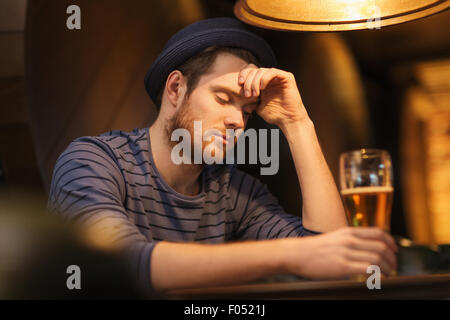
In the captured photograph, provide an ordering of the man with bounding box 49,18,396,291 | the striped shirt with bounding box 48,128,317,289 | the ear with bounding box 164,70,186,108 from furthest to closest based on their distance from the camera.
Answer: the ear with bounding box 164,70,186,108, the man with bounding box 49,18,396,291, the striped shirt with bounding box 48,128,317,289

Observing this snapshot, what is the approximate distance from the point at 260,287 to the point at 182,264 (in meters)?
0.15

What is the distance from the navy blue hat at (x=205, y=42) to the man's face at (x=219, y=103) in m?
0.05

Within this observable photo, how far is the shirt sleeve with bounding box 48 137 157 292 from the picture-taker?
838mm

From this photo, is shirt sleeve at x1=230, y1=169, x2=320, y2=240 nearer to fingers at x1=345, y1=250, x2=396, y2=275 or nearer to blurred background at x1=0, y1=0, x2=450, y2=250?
blurred background at x1=0, y1=0, x2=450, y2=250

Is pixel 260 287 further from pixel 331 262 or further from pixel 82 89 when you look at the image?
pixel 82 89

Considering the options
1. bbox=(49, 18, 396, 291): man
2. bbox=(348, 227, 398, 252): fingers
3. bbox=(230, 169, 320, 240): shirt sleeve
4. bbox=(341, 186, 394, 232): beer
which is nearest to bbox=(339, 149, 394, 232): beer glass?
bbox=(341, 186, 394, 232): beer

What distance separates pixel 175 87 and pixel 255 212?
469 mm

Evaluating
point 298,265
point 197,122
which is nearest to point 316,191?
point 197,122

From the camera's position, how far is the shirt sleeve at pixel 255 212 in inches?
60.2

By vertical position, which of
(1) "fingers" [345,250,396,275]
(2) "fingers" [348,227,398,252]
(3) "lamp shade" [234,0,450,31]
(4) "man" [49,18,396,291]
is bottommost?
(1) "fingers" [345,250,396,275]

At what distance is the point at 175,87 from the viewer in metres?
1.47

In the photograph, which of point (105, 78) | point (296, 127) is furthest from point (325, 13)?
point (105, 78)

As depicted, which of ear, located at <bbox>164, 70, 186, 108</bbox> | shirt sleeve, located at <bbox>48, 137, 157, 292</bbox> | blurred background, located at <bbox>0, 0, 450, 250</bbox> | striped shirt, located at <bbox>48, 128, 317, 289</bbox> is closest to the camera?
shirt sleeve, located at <bbox>48, 137, 157, 292</bbox>

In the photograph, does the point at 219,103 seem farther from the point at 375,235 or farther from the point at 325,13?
the point at 375,235
